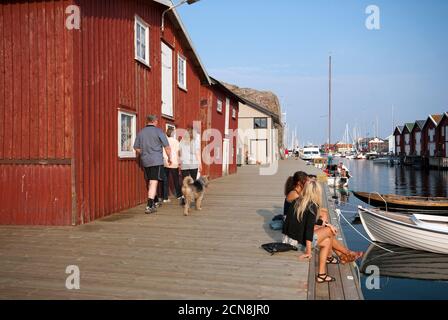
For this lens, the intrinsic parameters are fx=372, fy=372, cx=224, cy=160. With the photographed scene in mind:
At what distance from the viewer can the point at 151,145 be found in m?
8.69

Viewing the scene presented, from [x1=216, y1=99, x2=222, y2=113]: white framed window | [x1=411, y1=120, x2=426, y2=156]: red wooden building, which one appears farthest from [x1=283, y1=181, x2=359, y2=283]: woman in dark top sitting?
[x1=411, y1=120, x2=426, y2=156]: red wooden building

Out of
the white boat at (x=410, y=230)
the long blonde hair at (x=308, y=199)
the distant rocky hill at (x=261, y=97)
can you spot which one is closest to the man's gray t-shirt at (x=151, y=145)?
the long blonde hair at (x=308, y=199)

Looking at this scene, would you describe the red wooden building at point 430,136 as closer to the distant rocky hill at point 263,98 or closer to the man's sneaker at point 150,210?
the distant rocky hill at point 263,98

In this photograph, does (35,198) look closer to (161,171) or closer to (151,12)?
(161,171)

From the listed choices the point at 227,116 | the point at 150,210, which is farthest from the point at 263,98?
the point at 150,210

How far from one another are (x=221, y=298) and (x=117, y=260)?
1.90 meters

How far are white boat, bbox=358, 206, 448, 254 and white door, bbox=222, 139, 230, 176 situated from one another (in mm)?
12371

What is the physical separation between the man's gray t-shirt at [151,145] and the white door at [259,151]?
34342mm

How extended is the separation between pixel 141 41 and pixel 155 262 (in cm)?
750

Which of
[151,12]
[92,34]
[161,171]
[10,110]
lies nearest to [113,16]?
[92,34]

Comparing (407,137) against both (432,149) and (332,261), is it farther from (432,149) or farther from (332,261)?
(332,261)

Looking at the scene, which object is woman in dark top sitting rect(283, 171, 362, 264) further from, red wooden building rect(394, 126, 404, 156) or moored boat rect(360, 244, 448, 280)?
red wooden building rect(394, 126, 404, 156)

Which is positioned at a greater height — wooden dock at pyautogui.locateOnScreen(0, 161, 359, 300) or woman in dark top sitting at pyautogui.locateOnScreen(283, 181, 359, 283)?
woman in dark top sitting at pyautogui.locateOnScreen(283, 181, 359, 283)

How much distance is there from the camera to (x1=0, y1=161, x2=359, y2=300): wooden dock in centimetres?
401
